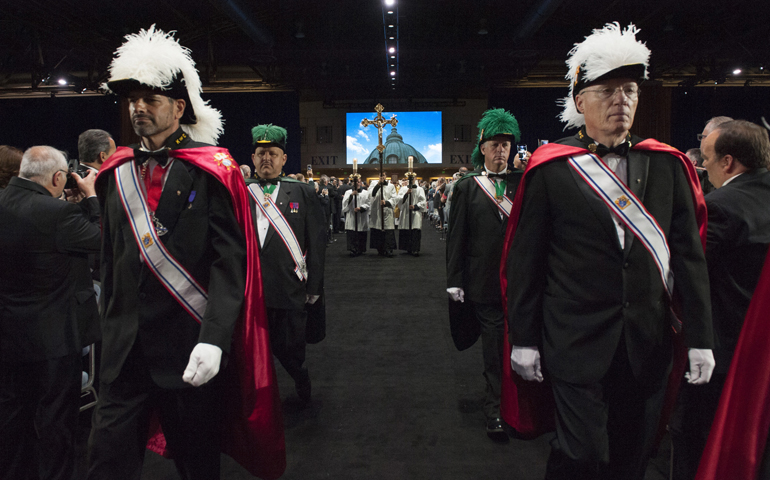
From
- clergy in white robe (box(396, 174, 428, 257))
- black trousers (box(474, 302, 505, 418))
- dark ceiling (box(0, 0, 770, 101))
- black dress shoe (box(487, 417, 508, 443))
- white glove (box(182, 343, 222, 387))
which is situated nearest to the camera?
white glove (box(182, 343, 222, 387))

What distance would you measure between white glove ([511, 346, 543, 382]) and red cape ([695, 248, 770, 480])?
0.56 meters

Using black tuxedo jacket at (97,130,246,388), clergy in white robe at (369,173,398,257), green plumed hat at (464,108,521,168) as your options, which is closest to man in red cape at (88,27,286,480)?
black tuxedo jacket at (97,130,246,388)

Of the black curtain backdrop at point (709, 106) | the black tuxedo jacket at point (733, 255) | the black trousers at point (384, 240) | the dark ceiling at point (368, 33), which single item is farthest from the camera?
the black curtain backdrop at point (709, 106)

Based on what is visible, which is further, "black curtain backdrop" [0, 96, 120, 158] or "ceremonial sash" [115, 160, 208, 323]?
"black curtain backdrop" [0, 96, 120, 158]

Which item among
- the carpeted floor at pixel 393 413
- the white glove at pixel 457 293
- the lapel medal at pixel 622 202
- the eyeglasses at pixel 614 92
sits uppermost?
the eyeglasses at pixel 614 92

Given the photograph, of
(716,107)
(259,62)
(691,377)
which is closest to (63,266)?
(691,377)

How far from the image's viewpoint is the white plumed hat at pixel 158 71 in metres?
1.58

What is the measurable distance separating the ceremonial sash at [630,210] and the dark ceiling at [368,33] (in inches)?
405

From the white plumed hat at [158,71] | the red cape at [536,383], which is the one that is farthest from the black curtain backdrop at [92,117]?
the red cape at [536,383]

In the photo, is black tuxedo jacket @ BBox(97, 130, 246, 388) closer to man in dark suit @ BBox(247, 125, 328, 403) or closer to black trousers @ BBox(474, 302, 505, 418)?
man in dark suit @ BBox(247, 125, 328, 403)

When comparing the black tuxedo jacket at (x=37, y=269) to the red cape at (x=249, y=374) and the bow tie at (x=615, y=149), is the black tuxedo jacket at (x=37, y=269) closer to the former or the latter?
the red cape at (x=249, y=374)

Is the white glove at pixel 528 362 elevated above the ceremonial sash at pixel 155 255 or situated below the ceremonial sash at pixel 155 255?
below

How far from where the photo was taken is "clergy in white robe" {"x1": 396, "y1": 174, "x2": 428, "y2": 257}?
31.3 ft

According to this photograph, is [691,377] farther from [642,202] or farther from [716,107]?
[716,107]
